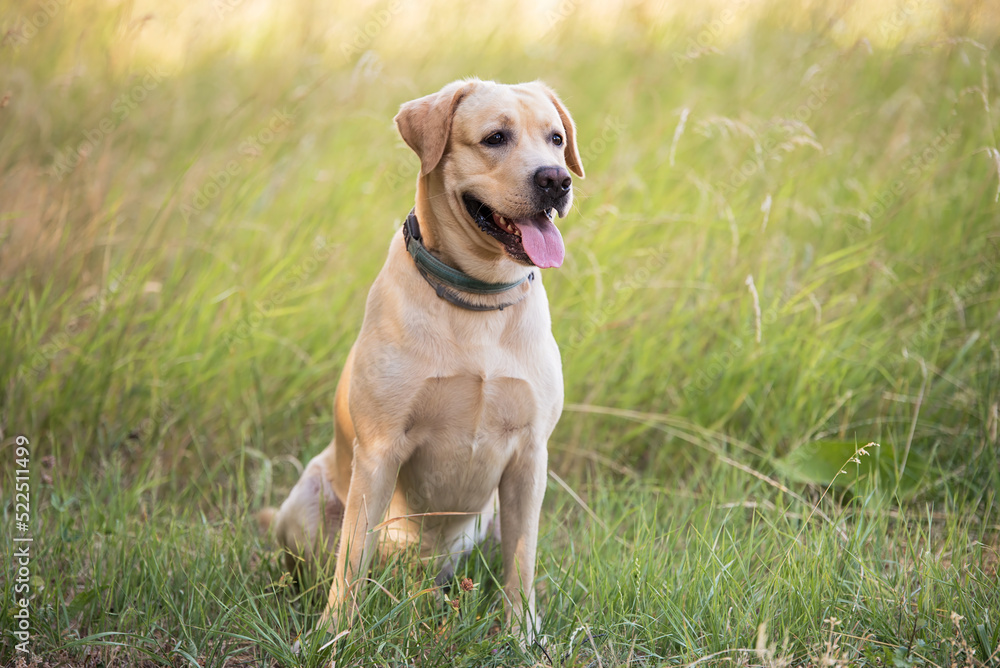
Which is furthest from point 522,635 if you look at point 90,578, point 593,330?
point 593,330

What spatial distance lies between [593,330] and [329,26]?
3099mm

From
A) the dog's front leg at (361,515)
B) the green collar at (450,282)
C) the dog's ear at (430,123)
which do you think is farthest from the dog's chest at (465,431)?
the dog's ear at (430,123)

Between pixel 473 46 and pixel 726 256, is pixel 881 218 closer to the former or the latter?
pixel 726 256

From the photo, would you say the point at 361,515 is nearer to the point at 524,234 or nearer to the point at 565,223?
the point at 524,234

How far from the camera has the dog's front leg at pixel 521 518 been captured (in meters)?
2.35

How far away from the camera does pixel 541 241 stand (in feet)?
7.40

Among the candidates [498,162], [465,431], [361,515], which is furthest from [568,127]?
[361,515]

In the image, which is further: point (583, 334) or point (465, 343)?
point (583, 334)

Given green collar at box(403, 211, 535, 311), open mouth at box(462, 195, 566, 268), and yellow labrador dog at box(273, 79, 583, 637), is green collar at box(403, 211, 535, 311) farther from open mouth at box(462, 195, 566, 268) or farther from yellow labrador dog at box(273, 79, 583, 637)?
open mouth at box(462, 195, 566, 268)

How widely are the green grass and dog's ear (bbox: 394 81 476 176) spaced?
96 centimetres

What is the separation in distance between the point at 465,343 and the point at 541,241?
1.23 feet

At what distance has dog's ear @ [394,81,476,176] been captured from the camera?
2.36m

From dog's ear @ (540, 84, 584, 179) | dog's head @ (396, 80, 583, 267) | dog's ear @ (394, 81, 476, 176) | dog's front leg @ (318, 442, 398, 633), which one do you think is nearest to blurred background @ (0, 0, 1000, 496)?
dog's ear @ (540, 84, 584, 179)

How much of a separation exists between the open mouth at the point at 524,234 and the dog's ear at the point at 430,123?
17cm
